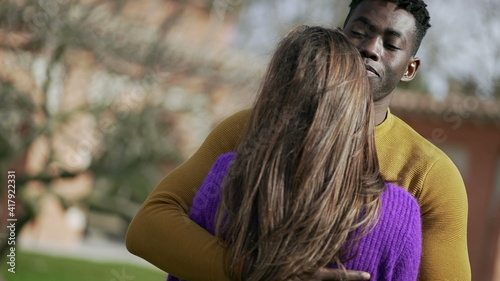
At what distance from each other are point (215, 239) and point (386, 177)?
20.7 inches

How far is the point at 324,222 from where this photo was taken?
1747 millimetres

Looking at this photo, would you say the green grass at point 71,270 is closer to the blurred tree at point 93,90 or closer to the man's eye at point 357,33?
the blurred tree at point 93,90

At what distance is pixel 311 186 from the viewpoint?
175cm

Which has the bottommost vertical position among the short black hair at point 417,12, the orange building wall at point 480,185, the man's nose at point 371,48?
the orange building wall at point 480,185

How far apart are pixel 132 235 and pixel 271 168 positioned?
452mm

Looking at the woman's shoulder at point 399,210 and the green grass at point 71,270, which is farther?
the green grass at point 71,270

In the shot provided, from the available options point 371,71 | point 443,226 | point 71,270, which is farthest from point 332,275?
point 71,270

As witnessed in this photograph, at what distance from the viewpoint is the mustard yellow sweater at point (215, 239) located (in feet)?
6.27

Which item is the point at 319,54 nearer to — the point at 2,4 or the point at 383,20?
the point at 383,20

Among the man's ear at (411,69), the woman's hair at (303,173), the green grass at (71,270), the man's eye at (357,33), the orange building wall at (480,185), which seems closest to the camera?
the woman's hair at (303,173)

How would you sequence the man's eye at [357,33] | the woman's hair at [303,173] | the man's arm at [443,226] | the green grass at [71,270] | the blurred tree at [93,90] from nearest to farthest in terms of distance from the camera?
the woman's hair at [303,173] → the man's arm at [443,226] → the man's eye at [357,33] → the blurred tree at [93,90] → the green grass at [71,270]

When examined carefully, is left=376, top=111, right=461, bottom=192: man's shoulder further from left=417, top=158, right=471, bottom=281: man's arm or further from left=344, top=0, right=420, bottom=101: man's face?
left=344, top=0, right=420, bottom=101: man's face

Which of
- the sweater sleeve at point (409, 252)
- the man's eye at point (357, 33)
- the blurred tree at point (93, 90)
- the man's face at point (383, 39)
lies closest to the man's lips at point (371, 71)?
the man's face at point (383, 39)

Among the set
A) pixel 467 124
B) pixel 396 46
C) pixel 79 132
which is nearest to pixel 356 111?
pixel 396 46
